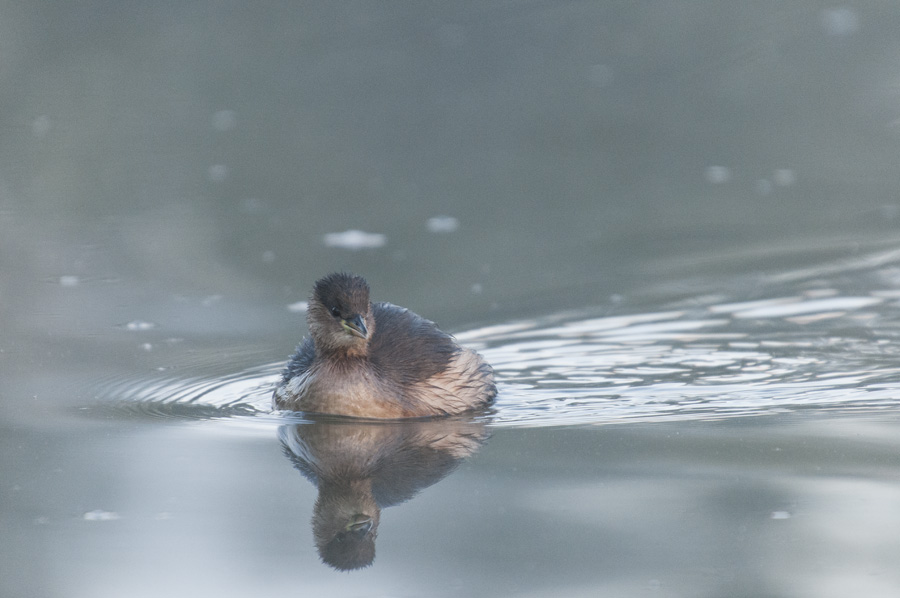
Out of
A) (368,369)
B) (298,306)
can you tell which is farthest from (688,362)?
(298,306)

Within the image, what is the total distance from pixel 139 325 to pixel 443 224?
128 inches

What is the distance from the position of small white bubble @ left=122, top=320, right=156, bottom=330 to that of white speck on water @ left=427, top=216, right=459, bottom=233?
2.99 meters

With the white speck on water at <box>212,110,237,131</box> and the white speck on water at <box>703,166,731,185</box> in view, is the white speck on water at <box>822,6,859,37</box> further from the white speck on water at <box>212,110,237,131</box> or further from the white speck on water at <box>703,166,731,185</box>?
the white speck on water at <box>212,110,237,131</box>

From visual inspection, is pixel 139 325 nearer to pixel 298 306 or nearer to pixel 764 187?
pixel 298 306

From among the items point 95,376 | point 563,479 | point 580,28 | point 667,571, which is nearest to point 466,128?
point 580,28

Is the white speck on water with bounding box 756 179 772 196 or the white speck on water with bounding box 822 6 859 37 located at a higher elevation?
the white speck on water with bounding box 822 6 859 37

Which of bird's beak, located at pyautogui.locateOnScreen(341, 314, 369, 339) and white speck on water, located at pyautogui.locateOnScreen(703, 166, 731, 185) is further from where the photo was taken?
white speck on water, located at pyautogui.locateOnScreen(703, 166, 731, 185)

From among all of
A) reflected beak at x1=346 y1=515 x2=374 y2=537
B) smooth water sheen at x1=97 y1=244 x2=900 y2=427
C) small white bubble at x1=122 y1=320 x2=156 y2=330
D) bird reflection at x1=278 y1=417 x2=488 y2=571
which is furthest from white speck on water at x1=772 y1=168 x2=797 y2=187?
reflected beak at x1=346 y1=515 x2=374 y2=537

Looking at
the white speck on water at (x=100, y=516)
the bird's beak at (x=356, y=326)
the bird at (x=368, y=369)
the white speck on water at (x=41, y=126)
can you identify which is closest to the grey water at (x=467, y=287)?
the white speck on water at (x=100, y=516)

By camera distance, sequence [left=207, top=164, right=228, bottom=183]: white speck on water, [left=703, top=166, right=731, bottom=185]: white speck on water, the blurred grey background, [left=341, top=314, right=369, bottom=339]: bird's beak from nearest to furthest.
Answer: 1. [left=341, top=314, right=369, bottom=339]: bird's beak
2. the blurred grey background
3. [left=703, top=166, right=731, bottom=185]: white speck on water
4. [left=207, top=164, right=228, bottom=183]: white speck on water

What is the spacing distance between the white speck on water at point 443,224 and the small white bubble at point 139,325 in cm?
299

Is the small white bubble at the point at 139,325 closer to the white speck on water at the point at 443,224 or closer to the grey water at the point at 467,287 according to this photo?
the grey water at the point at 467,287

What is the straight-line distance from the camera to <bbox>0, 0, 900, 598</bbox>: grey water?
5141 millimetres

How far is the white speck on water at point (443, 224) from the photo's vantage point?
10.9 meters
